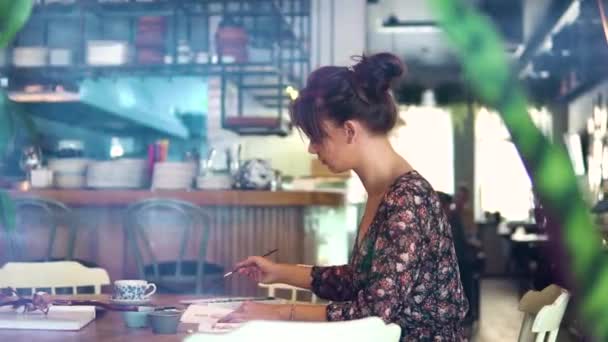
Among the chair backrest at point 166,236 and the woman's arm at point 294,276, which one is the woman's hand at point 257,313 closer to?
the woman's arm at point 294,276

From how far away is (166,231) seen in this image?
13.6ft

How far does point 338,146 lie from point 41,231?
9.93 ft

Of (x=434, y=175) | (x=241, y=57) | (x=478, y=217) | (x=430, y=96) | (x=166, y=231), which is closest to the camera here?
(x=166, y=231)

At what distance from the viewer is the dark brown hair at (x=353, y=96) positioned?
1528 mm

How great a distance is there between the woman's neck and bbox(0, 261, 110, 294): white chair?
3.38 ft

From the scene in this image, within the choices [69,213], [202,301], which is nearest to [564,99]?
[69,213]

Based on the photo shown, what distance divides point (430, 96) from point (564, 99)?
81.8 inches

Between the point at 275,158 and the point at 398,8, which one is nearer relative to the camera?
the point at 275,158

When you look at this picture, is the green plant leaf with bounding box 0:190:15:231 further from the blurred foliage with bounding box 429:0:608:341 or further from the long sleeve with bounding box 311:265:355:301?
the long sleeve with bounding box 311:265:355:301

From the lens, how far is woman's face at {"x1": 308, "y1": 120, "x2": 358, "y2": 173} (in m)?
1.56

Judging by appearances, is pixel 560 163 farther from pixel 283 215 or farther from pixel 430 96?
pixel 430 96

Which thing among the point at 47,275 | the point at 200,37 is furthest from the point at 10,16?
the point at 200,37

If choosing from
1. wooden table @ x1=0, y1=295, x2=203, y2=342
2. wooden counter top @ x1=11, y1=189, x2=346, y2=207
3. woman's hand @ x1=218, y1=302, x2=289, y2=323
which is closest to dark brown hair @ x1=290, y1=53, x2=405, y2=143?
woman's hand @ x1=218, y1=302, x2=289, y2=323

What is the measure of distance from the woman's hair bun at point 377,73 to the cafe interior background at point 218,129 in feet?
0.57
